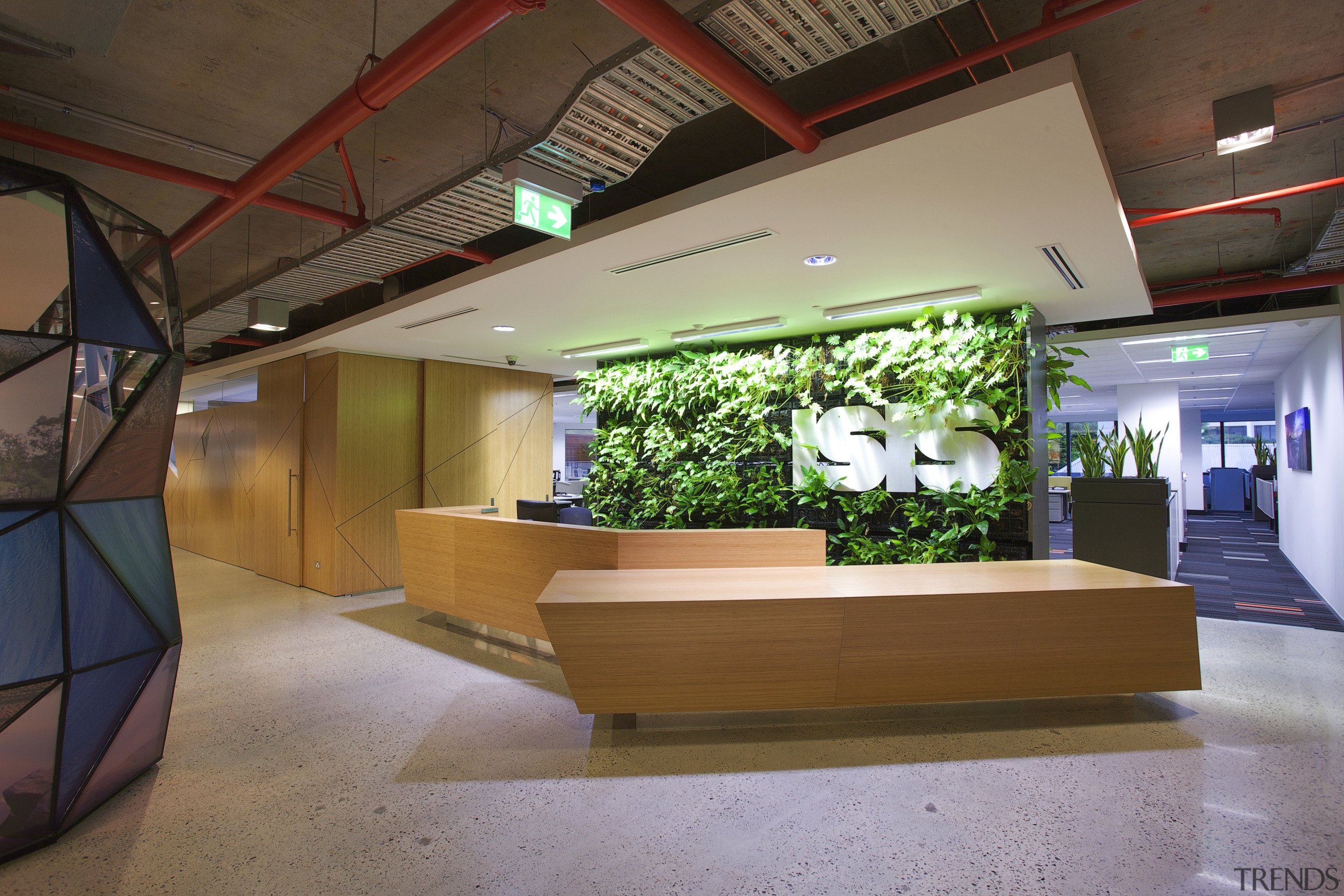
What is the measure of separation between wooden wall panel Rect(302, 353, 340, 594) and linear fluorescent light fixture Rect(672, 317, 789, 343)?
373 cm

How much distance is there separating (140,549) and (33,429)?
2.28ft

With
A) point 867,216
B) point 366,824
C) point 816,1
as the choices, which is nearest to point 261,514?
point 366,824

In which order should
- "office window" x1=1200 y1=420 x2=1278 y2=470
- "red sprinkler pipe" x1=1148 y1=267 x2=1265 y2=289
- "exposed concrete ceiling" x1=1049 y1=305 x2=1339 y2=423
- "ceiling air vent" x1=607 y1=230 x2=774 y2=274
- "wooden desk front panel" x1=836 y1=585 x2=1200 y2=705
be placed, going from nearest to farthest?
"wooden desk front panel" x1=836 y1=585 x2=1200 y2=705
"ceiling air vent" x1=607 y1=230 x2=774 y2=274
"red sprinkler pipe" x1=1148 y1=267 x2=1265 y2=289
"exposed concrete ceiling" x1=1049 y1=305 x2=1339 y2=423
"office window" x1=1200 y1=420 x2=1278 y2=470

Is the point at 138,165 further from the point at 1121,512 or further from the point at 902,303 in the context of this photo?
the point at 1121,512

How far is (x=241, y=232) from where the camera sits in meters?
5.24

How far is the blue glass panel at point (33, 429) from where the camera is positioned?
90.1 inches

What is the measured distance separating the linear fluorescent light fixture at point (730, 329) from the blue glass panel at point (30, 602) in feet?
14.7

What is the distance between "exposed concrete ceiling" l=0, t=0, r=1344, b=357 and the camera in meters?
2.78

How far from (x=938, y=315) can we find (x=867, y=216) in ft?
7.48

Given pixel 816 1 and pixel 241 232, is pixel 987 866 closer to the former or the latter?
pixel 816 1

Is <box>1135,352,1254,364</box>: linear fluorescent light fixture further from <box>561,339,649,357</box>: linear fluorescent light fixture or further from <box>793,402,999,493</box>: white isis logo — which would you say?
<box>561,339,649,357</box>: linear fluorescent light fixture

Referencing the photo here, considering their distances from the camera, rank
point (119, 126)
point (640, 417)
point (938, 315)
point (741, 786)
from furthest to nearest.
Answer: point (640, 417) < point (938, 315) < point (119, 126) < point (741, 786)

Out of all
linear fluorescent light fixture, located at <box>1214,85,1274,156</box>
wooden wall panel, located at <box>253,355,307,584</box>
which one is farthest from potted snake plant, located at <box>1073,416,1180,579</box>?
wooden wall panel, located at <box>253,355,307,584</box>

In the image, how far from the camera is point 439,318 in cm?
539
